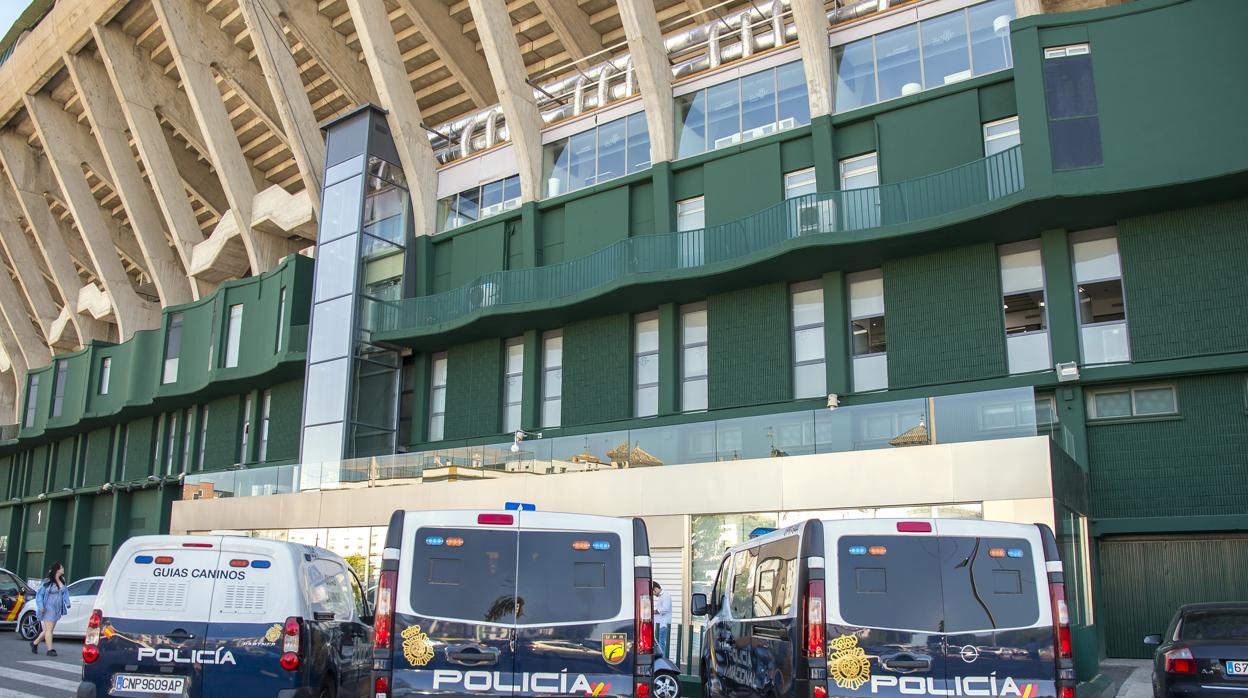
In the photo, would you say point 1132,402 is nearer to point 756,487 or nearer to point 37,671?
point 756,487

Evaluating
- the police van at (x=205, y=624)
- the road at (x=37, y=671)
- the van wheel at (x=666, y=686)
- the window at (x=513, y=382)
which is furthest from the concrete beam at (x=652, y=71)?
the police van at (x=205, y=624)

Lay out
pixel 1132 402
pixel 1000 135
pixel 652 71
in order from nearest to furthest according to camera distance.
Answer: pixel 1132 402 < pixel 1000 135 < pixel 652 71

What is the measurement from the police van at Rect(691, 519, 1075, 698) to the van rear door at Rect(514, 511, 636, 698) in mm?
1360

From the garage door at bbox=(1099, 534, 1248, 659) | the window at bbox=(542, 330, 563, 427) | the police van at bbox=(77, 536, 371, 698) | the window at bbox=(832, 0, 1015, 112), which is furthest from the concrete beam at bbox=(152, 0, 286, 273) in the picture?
the police van at bbox=(77, 536, 371, 698)

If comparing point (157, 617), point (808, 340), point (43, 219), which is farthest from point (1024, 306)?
point (43, 219)

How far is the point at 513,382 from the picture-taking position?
104 ft

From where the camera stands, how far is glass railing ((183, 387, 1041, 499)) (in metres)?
17.7

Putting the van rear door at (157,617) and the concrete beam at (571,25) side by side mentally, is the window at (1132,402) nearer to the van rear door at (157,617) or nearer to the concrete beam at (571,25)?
the van rear door at (157,617)

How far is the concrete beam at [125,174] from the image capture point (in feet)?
143

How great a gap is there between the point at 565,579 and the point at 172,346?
3973 cm

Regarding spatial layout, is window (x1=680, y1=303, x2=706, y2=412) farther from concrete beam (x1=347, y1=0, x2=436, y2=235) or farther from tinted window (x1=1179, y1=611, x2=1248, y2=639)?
tinted window (x1=1179, y1=611, x2=1248, y2=639)

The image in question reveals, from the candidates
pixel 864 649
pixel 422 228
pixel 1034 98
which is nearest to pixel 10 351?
pixel 422 228

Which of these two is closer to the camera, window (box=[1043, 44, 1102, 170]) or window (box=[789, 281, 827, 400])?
window (box=[1043, 44, 1102, 170])

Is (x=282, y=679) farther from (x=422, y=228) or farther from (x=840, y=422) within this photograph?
(x=422, y=228)
